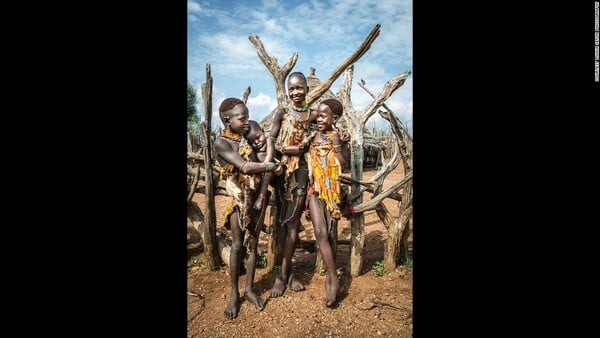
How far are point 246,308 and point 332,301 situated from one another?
91 centimetres

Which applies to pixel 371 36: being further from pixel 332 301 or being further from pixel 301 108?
pixel 332 301

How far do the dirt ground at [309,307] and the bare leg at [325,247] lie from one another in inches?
8.0

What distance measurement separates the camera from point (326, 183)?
2.97 metres

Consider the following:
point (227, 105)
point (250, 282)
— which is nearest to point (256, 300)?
point (250, 282)

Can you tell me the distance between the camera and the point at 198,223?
398cm

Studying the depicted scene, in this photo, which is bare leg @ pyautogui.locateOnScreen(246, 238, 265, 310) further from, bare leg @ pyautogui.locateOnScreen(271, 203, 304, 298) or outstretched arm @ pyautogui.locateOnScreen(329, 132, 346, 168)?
outstretched arm @ pyautogui.locateOnScreen(329, 132, 346, 168)

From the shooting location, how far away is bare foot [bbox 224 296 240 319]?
274cm

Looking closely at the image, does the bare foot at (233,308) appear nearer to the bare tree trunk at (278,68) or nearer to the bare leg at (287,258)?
the bare leg at (287,258)

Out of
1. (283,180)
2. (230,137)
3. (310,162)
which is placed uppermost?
(230,137)

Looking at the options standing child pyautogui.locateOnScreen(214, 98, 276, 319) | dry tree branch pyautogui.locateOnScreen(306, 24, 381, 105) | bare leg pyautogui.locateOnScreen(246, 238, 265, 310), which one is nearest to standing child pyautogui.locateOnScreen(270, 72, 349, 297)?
bare leg pyautogui.locateOnScreen(246, 238, 265, 310)

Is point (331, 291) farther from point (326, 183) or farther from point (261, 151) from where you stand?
point (261, 151)

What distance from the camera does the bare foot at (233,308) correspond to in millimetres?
2742
